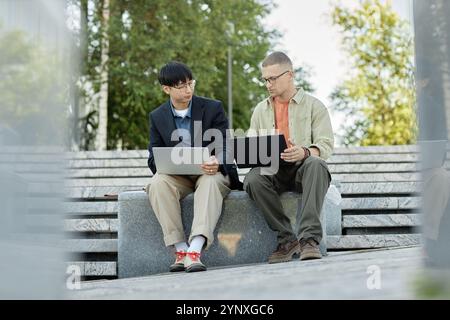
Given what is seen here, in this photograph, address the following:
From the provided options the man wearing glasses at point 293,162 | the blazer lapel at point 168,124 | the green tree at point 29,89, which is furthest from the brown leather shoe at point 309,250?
the green tree at point 29,89

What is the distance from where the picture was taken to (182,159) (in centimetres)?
518

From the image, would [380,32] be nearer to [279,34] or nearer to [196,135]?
[279,34]

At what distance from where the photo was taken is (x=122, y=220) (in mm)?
5539

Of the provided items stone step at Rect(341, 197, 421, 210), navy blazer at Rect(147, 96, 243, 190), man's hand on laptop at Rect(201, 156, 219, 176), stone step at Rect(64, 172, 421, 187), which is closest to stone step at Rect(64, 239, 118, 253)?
navy blazer at Rect(147, 96, 243, 190)

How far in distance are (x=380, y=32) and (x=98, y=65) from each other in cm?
734

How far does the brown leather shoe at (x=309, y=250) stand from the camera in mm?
4863

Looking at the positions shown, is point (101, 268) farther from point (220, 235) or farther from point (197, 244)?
point (197, 244)

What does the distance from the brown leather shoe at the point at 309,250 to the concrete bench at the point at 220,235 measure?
0.44m

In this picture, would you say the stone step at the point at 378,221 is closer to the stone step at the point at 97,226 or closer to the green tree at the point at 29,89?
the stone step at the point at 97,226

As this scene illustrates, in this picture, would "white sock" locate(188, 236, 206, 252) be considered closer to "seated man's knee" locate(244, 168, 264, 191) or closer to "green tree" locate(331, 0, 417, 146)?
"seated man's knee" locate(244, 168, 264, 191)

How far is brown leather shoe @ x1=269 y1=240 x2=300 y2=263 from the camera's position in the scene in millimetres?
5051

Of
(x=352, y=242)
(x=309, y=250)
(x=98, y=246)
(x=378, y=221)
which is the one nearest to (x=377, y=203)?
(x=378, y=221)

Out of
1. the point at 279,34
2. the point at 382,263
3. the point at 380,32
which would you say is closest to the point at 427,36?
the point at 382,263
